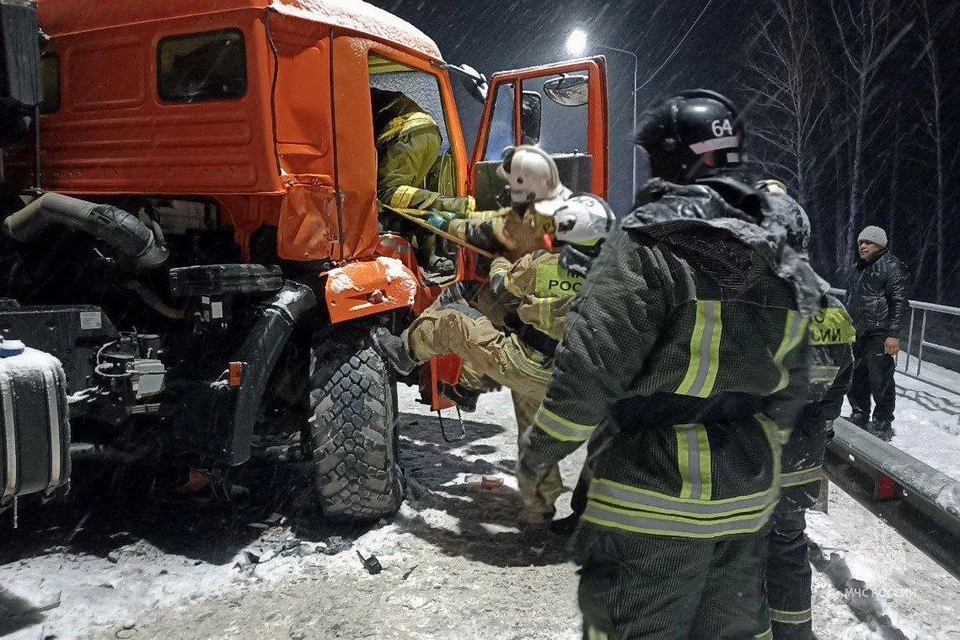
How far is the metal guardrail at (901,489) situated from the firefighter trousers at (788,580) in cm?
125

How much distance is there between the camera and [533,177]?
3.69 meters

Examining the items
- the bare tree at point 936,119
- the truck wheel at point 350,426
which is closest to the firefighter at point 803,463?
the truck wheel at point 350,426

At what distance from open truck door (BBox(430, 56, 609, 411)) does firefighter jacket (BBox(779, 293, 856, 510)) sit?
2250mm

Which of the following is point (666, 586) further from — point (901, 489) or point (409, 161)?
point (409, 161)

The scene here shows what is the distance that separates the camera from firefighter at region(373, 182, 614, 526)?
3342mm

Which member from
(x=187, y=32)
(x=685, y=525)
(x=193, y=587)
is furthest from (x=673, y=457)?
(x=187, y=32)

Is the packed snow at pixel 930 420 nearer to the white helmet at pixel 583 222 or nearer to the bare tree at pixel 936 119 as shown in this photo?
the white helmet at pixel 583 222

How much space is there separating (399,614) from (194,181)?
2307mm

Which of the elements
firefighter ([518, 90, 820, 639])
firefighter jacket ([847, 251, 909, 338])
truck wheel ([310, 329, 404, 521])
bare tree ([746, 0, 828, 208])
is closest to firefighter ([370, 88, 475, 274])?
truck wheel ([310, 329, 404, 521])

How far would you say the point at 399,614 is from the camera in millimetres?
3145

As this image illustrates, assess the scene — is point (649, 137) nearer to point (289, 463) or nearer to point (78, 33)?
point (78, 33)

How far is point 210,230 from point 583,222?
2.08m

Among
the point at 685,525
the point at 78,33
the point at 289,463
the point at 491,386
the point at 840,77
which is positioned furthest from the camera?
the point at 840,77

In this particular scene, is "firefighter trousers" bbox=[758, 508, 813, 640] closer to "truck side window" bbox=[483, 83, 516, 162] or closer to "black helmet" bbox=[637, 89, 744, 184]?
"black helmet" bbox=[637, 89, 744, 184]
